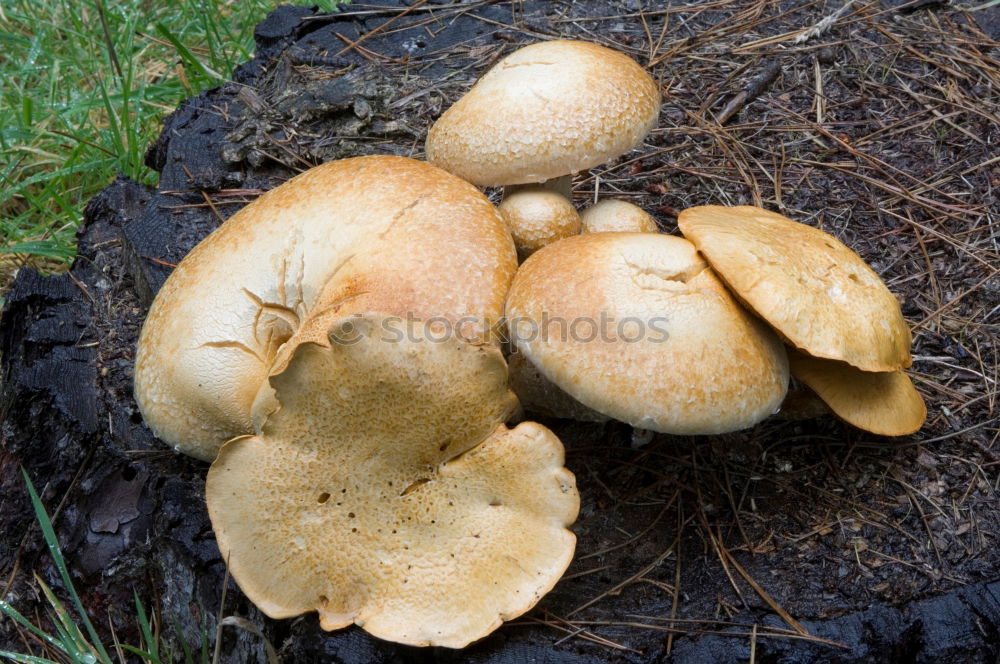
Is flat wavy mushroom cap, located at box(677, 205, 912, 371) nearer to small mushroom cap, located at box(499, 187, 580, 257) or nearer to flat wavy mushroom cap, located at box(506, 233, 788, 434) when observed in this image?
flat wavy mushroom cap, located at box(506, 233, 788, 434)

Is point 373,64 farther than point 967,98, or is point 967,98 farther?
point 373,64

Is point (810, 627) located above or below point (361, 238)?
below

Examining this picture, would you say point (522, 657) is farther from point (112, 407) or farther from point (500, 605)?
point (112, 407)

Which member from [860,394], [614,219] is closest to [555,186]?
[614,219]

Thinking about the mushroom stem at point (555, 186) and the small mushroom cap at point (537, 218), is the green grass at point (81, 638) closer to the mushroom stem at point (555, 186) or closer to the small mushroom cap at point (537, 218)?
the small mushroom cap at point (537, 218)

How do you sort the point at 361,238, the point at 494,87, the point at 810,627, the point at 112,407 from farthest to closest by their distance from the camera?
the point at 112,407 → the point at 494,87 → the point at 361,238 → the point at 810,627

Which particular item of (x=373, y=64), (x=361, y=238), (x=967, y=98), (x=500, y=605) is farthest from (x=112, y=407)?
(x=967, y=98)

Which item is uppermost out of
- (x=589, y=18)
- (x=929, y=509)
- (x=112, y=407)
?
(x=589, y=18)
